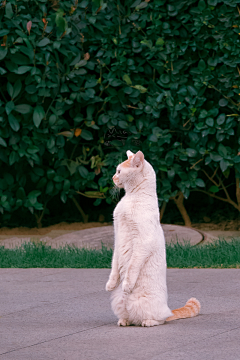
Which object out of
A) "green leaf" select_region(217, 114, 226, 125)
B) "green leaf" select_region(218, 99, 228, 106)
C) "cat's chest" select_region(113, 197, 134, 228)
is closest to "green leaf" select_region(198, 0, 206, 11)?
"green leaf" select_region(218, 99, 228, 106)

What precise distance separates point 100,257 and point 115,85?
7.77 ft

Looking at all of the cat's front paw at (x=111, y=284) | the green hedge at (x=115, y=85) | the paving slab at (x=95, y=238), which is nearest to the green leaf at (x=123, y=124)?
the green hedge at (x=115, y=85)

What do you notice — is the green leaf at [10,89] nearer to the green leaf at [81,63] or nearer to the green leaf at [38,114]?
the green leaf at [38,114]

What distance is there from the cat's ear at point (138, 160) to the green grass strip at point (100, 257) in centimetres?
231

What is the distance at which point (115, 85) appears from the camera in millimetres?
7566

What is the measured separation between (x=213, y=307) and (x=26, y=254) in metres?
2.68

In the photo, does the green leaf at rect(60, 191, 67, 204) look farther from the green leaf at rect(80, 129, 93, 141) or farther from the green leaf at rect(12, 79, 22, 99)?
the green leaf at rect(12, 79, 22, 99)

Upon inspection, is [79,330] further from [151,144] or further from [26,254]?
[151,144]

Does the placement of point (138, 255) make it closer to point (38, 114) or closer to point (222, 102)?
point (38, 114)

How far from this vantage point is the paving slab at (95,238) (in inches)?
288

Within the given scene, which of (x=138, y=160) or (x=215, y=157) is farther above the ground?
(x=215, y=157)

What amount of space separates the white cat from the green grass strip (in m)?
2.08

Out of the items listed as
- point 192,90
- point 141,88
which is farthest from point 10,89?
point 192,90

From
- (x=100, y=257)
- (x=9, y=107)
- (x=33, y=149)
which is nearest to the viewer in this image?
(x=100, y=257)
